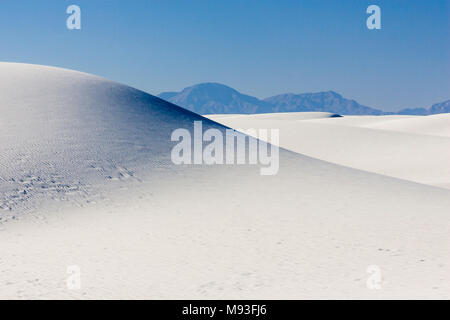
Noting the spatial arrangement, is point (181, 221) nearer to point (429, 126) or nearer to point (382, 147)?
point (382, 147)

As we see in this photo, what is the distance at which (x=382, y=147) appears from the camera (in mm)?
32531

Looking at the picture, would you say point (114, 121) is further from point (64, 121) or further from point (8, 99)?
point (8, 99)

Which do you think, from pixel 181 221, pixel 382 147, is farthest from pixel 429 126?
pixel 181 221

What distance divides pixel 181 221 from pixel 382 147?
2476cm

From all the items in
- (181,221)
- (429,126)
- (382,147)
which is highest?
(429,126)

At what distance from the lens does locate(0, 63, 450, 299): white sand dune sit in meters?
7.22

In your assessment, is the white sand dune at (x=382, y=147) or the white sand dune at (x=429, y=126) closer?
the white sand dune at (x=382, y=147)

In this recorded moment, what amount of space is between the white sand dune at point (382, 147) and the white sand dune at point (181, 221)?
9.44 meters

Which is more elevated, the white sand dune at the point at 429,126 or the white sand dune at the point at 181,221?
the white sand dune at the point at 429,126

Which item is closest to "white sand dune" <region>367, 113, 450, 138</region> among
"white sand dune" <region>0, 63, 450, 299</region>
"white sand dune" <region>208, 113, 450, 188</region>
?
"white sand dune" <region>208, 113, 450, 188</region>

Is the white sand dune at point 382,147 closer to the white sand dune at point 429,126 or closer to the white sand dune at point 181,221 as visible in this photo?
the white sand dune at point 429,126

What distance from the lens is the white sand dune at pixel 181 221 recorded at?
7219mm

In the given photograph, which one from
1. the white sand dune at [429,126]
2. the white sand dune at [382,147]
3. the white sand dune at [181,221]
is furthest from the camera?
the white sand dune at [429,126]

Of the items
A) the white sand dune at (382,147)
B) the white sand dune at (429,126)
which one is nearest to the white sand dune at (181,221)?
the white sand dune at (382,147)
